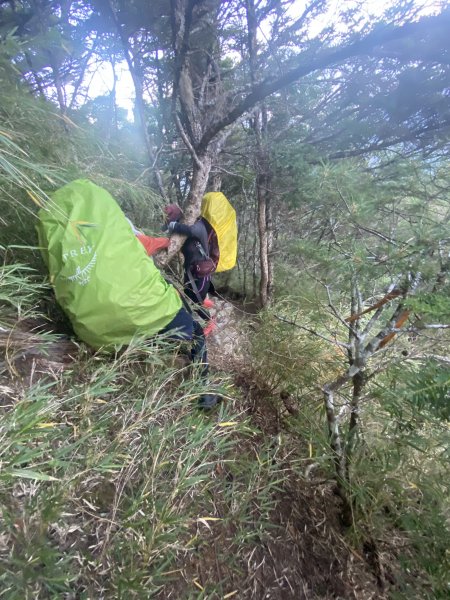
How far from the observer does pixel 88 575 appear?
1.14m

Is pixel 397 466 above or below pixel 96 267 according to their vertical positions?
below

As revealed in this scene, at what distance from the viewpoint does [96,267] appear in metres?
1.57

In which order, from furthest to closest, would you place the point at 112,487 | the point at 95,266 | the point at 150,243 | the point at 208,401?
the point at 150,243
the point at 208,401
the point at 95,266
the point at 112,487

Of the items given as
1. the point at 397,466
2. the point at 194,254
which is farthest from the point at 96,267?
the point at 397,466

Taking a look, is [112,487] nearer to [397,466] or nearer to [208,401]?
[208,401]

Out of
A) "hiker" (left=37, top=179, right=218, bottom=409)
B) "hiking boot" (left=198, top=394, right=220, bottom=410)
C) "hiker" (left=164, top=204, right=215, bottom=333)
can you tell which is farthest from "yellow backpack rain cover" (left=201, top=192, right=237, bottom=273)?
"hiking boot" (left=198, top=394, right=220, bottom=410)

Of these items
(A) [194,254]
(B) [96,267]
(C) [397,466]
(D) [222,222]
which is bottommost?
(C) [397,466]

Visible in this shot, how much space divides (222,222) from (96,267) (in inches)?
71.6

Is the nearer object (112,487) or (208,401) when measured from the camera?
(112,487)

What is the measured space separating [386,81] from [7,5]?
11.1 feet

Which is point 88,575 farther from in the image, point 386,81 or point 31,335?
point 386,81

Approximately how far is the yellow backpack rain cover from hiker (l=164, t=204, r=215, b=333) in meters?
0.12

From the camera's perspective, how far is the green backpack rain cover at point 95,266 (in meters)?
1.57

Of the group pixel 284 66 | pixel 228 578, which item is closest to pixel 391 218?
pixel 284 66
